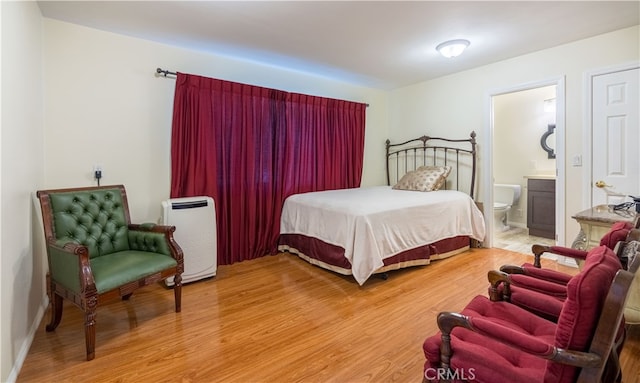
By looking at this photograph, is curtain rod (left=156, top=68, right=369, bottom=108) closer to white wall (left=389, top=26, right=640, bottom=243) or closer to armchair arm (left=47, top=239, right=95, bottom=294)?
armchair arm (left=47, top=239, right=95, bottom=294)

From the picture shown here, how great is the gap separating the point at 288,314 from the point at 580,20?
11.6ft

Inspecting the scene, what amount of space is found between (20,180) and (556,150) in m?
4.71

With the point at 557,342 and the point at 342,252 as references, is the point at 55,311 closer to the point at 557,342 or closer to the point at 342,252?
the point at 342,252

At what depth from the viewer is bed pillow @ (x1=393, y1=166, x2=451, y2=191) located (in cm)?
394

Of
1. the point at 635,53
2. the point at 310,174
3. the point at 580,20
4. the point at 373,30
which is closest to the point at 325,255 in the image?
the point at 310,174

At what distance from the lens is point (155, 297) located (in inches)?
103

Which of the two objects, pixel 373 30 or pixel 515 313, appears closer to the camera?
pixel 515 313

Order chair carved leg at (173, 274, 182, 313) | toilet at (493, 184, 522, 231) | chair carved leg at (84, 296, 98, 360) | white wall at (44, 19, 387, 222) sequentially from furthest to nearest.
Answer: toilet at (493, 184, 522, 231) → white wall at (44, 19, 387, 222) → chair carved leg at (173, 274, 182, 313) → chair carved leg at (84, 296, 98, 360)

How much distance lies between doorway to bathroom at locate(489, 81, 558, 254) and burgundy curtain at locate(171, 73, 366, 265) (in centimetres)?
261

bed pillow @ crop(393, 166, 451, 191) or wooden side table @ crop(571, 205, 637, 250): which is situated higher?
bed pillow @ crop(393, 166, 451, 191)

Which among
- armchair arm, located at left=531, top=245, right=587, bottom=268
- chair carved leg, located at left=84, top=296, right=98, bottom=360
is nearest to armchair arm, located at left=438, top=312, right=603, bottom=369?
armchair arm, located at left=531, top=245, right=587, bottom=268

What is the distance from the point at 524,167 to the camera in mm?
5039

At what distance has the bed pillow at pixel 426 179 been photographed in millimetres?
3943

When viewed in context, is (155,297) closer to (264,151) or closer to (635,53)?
(264,151)
